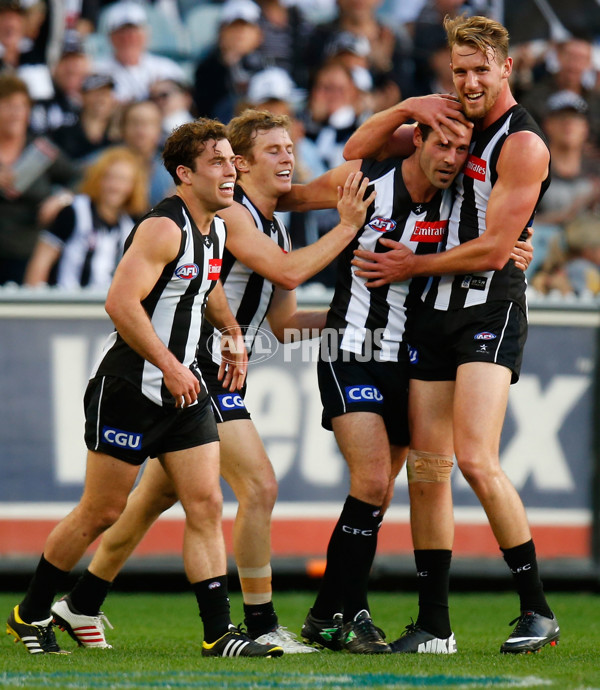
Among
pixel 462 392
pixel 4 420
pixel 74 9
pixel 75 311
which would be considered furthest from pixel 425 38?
pixel 462 392

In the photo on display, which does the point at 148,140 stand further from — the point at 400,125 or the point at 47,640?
the point at 47,640

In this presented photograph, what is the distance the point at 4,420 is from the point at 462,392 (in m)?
3.73

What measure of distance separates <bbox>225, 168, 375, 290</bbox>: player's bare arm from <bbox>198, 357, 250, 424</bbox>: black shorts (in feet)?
1.67

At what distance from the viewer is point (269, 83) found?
10469 millimetres

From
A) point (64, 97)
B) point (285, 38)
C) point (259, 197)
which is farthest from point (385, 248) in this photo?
point (285, 38)

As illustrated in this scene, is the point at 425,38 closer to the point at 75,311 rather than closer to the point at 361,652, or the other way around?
the point at 75,311

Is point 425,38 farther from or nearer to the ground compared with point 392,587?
farther from the ground

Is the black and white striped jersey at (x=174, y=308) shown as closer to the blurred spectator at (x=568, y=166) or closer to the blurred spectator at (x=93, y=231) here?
the blurred spectator at (x=93, y=231)

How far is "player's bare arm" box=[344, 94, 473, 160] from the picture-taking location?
4961 mm

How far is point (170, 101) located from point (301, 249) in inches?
225

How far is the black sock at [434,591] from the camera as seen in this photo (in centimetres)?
497

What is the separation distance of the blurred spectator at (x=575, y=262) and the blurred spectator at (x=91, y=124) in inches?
159

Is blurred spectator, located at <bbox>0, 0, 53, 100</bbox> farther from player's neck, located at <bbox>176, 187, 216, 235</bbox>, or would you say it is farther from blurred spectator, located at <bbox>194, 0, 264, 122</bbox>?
player's neck, located at <bbox>176, 187, 216, 235</bbox>

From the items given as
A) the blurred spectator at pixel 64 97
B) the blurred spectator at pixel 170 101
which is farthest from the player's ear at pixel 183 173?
the blurred spectator at pixel 170 101
